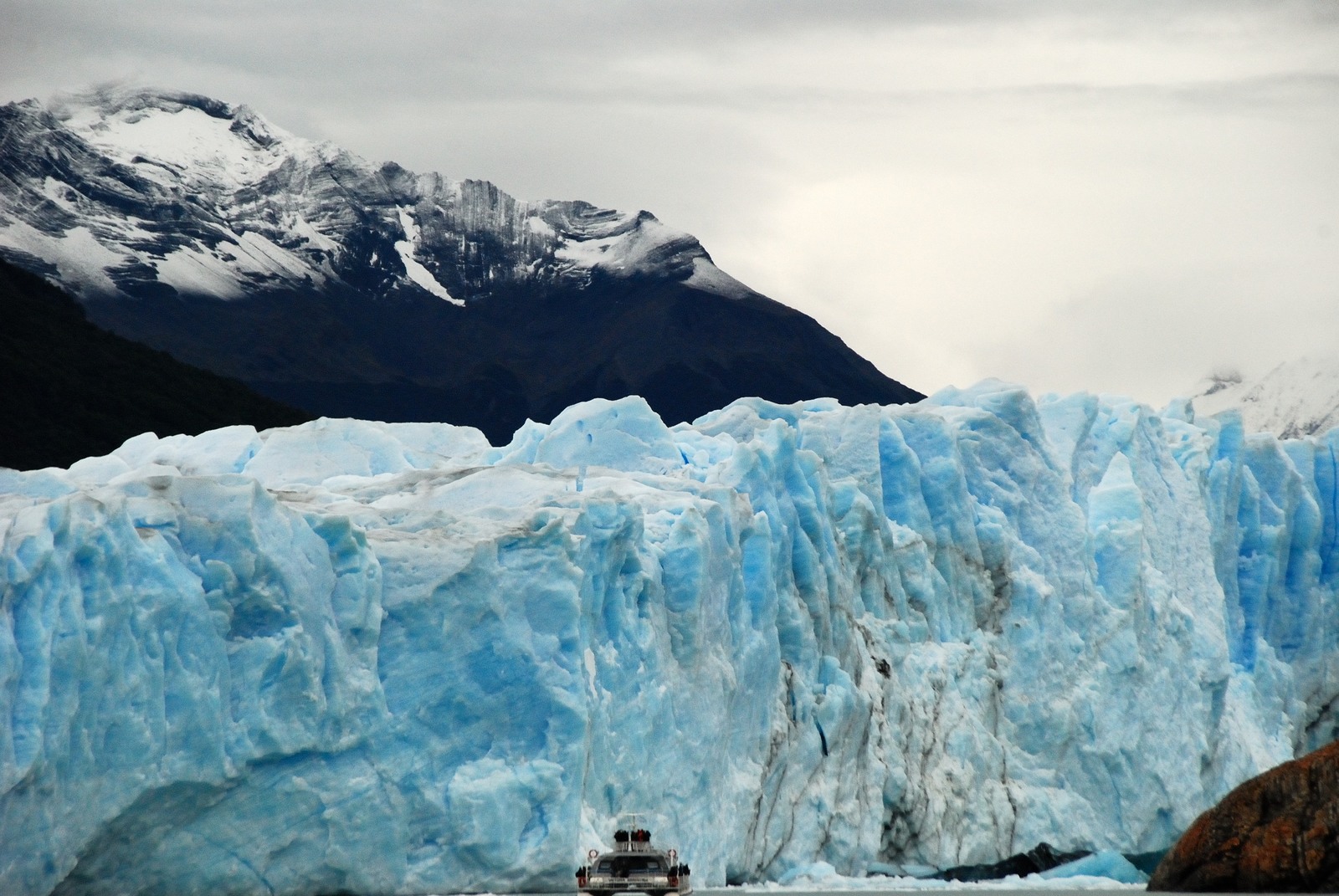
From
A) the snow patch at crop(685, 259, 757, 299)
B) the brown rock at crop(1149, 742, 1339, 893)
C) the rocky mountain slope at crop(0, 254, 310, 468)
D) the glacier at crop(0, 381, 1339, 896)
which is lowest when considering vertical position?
the brown rock at crop(1149, 742, 1339, 893)

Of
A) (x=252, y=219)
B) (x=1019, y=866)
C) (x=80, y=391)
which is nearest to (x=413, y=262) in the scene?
(x=252, y=219)

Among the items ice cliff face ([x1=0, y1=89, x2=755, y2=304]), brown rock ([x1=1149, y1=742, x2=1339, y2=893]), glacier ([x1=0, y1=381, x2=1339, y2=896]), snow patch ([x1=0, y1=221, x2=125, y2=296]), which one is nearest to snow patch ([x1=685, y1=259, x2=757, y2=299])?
ice cliff face ([x1=0, y1=89, x2=755, y2=304])

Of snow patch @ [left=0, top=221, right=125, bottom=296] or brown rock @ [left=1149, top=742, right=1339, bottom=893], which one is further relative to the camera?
snow patch @ [left=0, top=221, right=125, bottom=296]

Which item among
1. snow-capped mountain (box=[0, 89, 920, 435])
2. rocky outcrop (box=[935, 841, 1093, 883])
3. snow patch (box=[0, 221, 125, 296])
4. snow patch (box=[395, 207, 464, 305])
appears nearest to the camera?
rocky outcrop (box=[935, 841, 1093, 883])

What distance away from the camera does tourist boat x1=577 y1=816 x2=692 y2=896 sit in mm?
25141

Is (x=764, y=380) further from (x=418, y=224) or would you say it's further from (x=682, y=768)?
(x=682, y=768)

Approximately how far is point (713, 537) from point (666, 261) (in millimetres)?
63554

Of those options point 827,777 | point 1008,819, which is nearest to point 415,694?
point 827,777

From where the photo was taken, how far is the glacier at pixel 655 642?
23812 mm

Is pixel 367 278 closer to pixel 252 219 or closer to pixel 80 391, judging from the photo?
pixel 252 219

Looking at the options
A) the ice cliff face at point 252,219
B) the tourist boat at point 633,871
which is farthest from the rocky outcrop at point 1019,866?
the ice cliff face at point 252,219

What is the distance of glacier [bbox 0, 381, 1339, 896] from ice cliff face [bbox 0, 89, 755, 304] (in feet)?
167

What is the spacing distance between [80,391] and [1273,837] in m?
43.6

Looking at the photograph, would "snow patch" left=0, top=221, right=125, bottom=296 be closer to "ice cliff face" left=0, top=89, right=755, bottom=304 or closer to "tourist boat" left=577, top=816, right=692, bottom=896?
"ice cliff face" left=0, top=89, right=755, bottom=304
